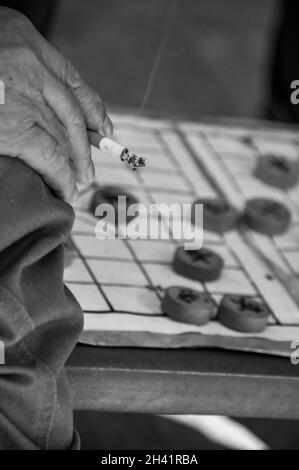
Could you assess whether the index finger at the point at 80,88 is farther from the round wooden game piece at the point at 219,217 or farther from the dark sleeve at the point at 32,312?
the round wooden game piece at the point at 219,217

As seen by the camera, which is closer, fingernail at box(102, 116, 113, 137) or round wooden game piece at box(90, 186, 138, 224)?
fingernail at box(102, 116, 113, 137)

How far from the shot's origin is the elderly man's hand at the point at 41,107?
43.1 inches

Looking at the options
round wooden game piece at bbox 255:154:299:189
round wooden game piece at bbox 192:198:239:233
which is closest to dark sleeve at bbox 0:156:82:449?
round wooden game piece at bbox 192:198:239:233

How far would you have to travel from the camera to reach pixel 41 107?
3.68 feet

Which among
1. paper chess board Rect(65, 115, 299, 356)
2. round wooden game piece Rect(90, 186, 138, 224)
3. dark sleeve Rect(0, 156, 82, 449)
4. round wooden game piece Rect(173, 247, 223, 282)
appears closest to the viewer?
dark sleeve Rect(0, 156, 82, 449)

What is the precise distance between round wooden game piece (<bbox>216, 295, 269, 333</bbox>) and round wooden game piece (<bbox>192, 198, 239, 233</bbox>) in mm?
243

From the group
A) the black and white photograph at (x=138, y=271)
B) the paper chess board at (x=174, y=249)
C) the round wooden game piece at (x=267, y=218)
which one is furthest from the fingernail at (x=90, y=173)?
the round wooden game piece at (x=267, y=218)

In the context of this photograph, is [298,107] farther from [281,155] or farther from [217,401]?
[217,401]

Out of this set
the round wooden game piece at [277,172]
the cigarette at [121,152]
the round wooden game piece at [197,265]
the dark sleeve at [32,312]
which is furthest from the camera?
the round wooden game piece at [277,172]

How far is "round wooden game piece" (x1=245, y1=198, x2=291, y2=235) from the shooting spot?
1605 millimetres

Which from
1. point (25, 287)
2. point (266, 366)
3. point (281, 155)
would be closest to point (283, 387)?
point (266, 366)

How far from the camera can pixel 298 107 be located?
269cm

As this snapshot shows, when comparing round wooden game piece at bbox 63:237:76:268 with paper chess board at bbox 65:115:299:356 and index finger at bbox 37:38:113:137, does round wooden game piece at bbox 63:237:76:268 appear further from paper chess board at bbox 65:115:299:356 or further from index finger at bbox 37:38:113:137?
index finger at bbox 37:38:113:137

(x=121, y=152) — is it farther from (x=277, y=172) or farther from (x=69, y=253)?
(x=277, y=172)
